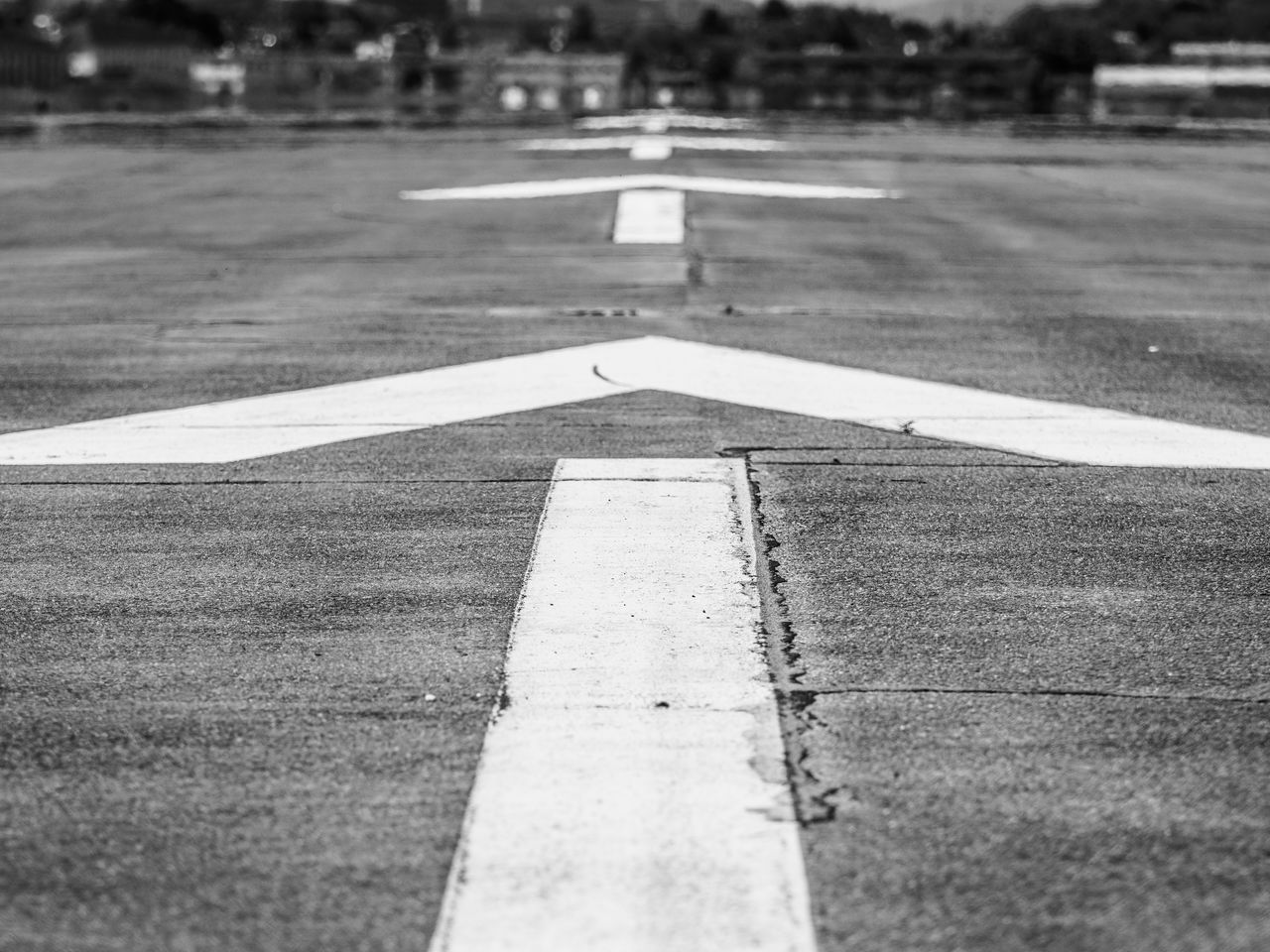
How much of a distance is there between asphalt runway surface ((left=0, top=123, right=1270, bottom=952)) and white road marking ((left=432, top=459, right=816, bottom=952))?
0.22 feet

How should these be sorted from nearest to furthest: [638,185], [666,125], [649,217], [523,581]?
[523,581] → [649,217] → [638,185] → [666,125]

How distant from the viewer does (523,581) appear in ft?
13.8

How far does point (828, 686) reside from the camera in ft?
11.5

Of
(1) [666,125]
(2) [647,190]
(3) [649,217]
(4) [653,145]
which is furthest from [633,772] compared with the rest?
(1) [666,125]

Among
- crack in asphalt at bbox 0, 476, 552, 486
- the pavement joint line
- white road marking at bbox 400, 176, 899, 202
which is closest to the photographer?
the pavement joint line

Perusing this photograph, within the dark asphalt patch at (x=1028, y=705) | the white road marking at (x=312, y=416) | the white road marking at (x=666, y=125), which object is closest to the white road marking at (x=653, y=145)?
the white road marking at (x=666, y=125)

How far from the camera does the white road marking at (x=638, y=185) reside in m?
16.1

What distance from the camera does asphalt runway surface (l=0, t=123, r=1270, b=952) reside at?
2.72 m

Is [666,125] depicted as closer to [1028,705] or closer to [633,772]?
[1028,705]

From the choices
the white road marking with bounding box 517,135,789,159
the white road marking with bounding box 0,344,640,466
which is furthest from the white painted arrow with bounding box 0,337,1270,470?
the white road marking with bounding box 517,135,789,159

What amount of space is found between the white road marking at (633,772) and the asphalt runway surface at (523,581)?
0.07 m

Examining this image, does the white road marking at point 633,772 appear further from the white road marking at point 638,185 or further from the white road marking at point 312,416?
the white road marking at point 638,185

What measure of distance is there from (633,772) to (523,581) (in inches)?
45.7

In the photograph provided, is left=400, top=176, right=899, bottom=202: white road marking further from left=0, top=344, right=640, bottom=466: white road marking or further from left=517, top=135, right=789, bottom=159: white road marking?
left=0, top=344, right=640, bottom=466: white road marking
